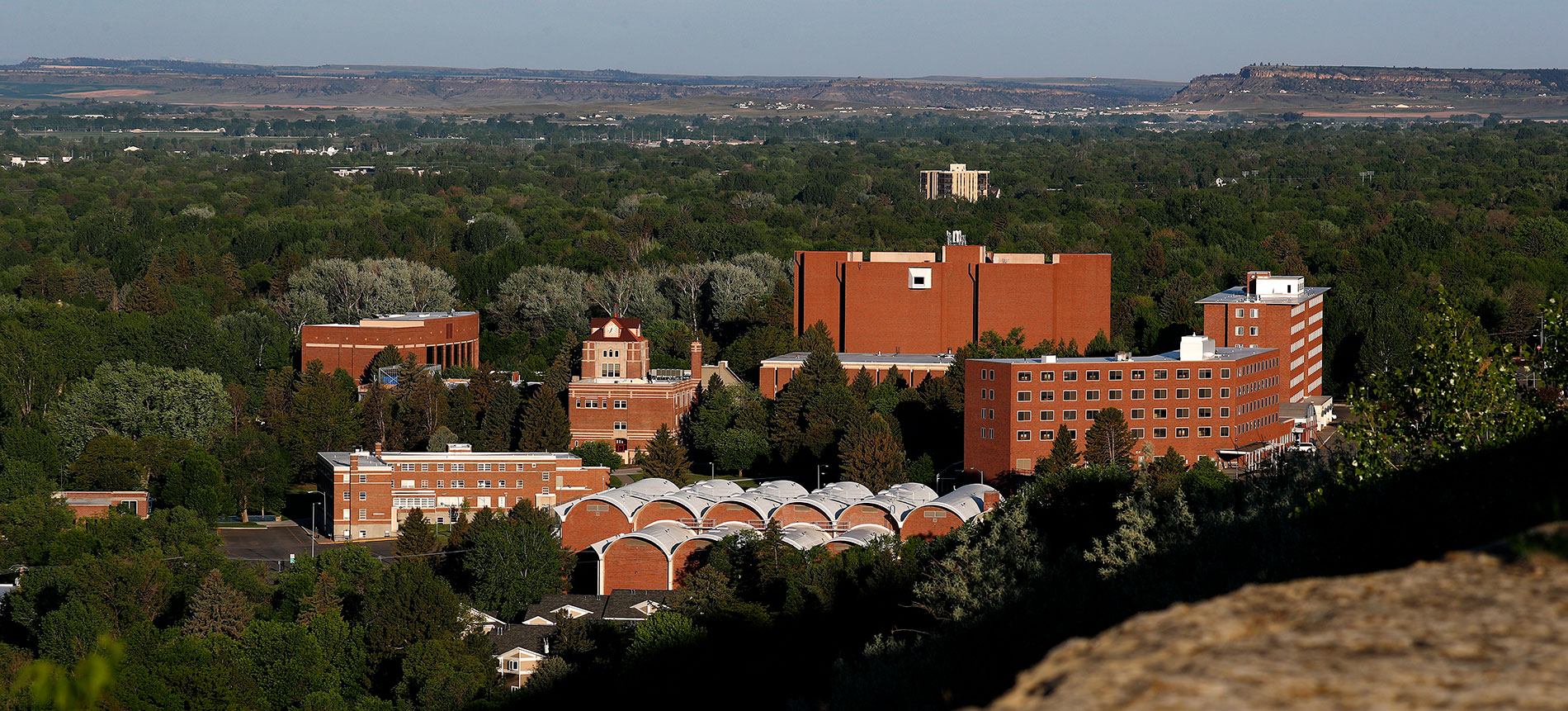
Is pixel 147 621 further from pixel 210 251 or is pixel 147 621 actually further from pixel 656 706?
pixel 210 251

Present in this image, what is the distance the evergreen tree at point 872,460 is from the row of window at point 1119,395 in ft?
12.3

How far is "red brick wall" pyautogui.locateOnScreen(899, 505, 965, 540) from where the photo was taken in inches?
2147

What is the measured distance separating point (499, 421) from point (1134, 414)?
24980mm

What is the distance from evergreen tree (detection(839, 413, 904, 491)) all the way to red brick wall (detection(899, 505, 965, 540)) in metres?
8.02

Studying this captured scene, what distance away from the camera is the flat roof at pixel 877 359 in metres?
81.9

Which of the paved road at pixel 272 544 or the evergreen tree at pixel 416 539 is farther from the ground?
the evergreen tree at pixel 416 539

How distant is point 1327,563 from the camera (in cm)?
2058

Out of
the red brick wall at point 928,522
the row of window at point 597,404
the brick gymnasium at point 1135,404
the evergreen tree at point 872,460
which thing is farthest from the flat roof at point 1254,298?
the red brick wall at point 928,522

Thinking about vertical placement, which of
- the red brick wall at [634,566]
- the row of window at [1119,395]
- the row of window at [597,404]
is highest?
the row of window at [1119,395]

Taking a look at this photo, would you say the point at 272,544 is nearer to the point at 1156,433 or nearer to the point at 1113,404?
the point at 1113,404

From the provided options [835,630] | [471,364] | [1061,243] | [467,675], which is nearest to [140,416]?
[471,364]

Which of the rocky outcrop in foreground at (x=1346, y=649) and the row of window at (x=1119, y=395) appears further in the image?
the row of window at (x=1119, y=395)

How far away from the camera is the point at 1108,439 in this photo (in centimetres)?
6206

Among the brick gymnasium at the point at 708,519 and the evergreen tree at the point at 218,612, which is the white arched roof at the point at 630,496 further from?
the evergreen tree at the point at 218,612
